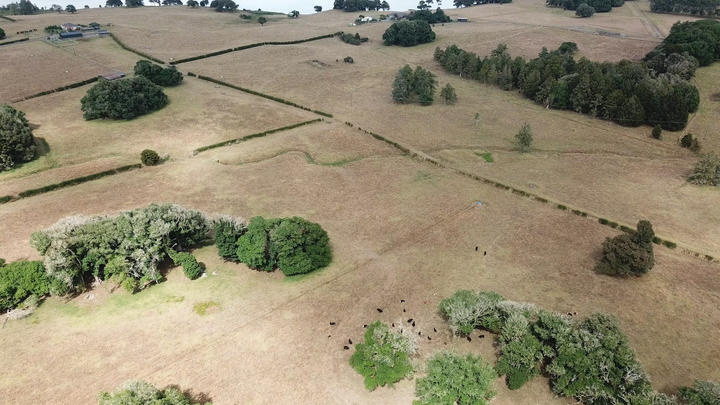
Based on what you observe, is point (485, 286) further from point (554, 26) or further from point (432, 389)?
point (554, 26)

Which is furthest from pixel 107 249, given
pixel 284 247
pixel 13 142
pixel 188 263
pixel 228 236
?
pixel 13 142

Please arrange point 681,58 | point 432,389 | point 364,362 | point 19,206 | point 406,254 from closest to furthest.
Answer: point 432,389
point 364,362
point 406,254
point 19,206
point 681,58

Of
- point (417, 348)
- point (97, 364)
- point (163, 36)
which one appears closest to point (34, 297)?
point (97, 364)

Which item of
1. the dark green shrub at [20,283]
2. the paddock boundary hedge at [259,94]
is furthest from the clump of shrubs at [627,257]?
the paddock boundary hedge at [259,94]

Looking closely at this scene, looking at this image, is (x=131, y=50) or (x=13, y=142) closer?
(x=13, y=142)

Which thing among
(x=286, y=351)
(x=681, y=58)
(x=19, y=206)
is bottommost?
(x=286, y=351)

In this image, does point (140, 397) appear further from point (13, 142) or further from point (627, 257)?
point (13, 142)
